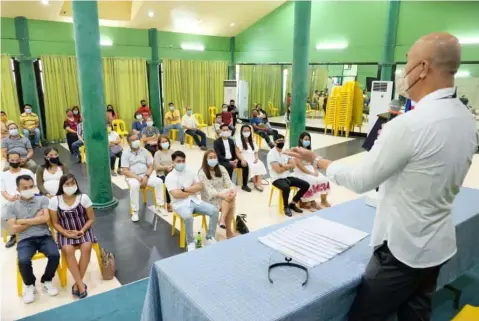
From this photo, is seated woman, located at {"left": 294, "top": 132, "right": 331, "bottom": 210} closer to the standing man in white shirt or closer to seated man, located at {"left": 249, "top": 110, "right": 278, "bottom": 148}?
seated man, located at {"left": 249, "top": 110, "right": 278, "bottom": 148}

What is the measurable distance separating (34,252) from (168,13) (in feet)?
28.4

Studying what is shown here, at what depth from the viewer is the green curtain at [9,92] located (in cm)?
841

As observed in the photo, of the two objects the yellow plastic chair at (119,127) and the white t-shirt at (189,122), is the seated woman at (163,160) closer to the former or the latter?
the white t-shirt at (189,122)

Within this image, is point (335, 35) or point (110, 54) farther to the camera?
point (335, 35)

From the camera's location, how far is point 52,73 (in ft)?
29.8

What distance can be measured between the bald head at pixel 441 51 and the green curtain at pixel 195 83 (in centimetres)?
1054

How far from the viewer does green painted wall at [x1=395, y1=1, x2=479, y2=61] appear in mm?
8695

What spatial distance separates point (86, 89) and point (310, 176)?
3159 mm

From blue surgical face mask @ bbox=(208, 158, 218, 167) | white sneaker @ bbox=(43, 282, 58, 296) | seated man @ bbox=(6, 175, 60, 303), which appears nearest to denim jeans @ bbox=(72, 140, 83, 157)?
blue surgical face mask @ bbox=(208, 158, 218, 167)

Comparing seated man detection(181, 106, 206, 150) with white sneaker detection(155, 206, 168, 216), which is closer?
white sneaker detection(155, 206, 168, 216)

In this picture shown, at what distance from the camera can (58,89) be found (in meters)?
9.25

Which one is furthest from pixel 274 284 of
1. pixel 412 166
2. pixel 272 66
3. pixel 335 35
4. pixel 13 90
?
pixel 272 66

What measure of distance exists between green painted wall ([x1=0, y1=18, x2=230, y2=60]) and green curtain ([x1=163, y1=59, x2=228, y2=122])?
0.45m

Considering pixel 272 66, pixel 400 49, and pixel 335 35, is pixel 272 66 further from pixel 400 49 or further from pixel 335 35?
pixel 400 49
